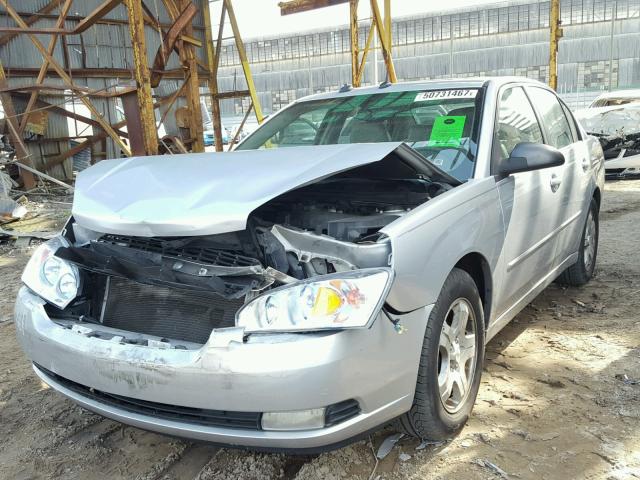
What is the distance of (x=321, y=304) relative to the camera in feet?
6.31

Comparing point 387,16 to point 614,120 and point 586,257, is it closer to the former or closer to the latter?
point 614,120

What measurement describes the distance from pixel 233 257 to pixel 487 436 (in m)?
1.34

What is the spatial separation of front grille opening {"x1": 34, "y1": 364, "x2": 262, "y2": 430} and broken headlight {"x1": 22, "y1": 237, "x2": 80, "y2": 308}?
0.41 metres

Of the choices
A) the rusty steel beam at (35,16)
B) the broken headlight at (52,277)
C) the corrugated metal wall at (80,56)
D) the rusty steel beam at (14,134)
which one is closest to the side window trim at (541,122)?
the broken headlight at (52,277)

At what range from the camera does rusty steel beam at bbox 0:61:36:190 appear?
10.2m

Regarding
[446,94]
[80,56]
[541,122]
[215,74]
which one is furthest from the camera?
[80,56]

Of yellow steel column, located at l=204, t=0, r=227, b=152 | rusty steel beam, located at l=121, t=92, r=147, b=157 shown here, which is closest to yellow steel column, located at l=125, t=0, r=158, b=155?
rusty steel beam, located at l=121, t=92, r=147, b=157

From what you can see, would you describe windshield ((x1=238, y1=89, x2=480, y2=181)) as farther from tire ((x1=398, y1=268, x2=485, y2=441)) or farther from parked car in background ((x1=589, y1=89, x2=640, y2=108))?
parked car in background ((x1=589, y1=89, x2=640, y2=108))

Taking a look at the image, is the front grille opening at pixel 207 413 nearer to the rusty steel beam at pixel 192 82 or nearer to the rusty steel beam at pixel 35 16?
the rusty steel beam at pixel 192 82

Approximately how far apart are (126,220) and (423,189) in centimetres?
139

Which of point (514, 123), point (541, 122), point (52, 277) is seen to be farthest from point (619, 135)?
point (52, 277)

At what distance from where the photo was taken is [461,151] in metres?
3.01

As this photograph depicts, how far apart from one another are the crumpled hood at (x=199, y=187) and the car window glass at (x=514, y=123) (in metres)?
0.96

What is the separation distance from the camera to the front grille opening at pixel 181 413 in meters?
1.94
